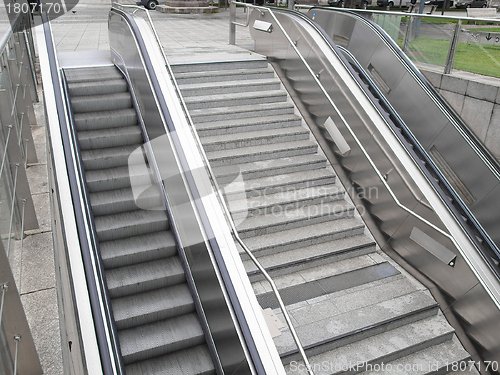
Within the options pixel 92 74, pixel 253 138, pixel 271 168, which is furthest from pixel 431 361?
pixel 92 74

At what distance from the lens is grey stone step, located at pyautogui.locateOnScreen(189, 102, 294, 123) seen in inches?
260

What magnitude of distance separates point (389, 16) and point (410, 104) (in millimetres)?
1796

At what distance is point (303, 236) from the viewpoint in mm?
5547

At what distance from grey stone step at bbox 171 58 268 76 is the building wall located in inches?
127

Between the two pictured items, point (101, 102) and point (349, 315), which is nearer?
point (349, 315)

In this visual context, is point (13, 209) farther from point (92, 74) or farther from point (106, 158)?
point (92, 74)

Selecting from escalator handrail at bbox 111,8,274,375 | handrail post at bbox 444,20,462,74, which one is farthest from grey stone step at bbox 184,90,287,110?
handrail post at bbox 444,20,462,74

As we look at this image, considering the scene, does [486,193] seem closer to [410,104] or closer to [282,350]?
[410,104]

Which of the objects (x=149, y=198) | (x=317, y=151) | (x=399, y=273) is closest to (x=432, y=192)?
(x=399, y=273)

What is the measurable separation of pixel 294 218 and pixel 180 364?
2.40 meters

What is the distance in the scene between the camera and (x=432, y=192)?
5.05 meters

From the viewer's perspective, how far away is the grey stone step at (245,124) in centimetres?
647

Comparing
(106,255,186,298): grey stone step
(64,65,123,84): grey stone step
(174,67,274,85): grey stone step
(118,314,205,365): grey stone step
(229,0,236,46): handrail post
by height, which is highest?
(229,0,236,46): handrail post

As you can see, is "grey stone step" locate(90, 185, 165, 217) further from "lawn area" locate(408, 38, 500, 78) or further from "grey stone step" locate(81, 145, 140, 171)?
"lawn area" locate(408, 38, 500, 78)
